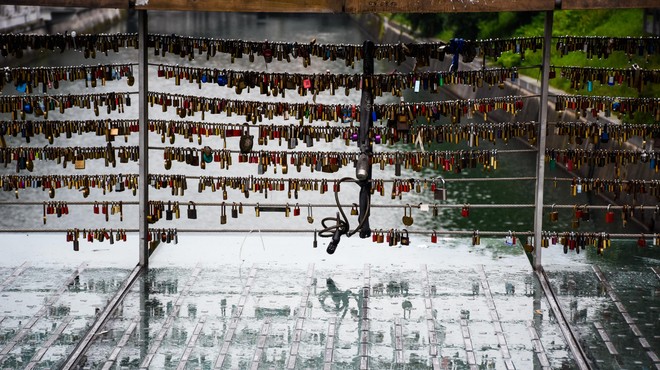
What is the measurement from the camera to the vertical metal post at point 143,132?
1209 cm

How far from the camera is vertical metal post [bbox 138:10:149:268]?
12.1 metres

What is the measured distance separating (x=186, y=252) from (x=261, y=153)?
4.90 ft

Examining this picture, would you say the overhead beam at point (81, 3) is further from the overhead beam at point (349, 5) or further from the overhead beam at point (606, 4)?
the overhead beam at point (606, 4)

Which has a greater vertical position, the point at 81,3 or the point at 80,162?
the point at 81,3

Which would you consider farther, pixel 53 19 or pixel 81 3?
pixel 53 19

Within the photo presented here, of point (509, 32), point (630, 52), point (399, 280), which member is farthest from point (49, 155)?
point (509, 32)

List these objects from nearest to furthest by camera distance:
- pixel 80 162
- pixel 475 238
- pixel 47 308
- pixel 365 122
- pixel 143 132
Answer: pixel 47 308
pixel 365 122
pixel 143 132
pixel 80 162
pixel 475 238

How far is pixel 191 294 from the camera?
1184 cm

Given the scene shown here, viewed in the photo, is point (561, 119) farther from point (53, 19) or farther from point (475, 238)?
point (53, 19)

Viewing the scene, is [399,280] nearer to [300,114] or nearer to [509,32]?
[300,114]

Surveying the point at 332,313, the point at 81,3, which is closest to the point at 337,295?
the point at 332,313

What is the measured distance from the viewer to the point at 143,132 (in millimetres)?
12312

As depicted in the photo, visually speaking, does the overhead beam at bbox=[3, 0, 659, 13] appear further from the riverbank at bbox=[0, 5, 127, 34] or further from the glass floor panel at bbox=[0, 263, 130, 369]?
the riverbank at bbox=[0, 5, 127, 34]

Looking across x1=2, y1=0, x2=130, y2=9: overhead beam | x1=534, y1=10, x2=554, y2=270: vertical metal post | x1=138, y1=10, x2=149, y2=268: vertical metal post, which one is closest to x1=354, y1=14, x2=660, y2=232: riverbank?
x1=534, y1=10, x2=554, y2=270: vertical metal post
